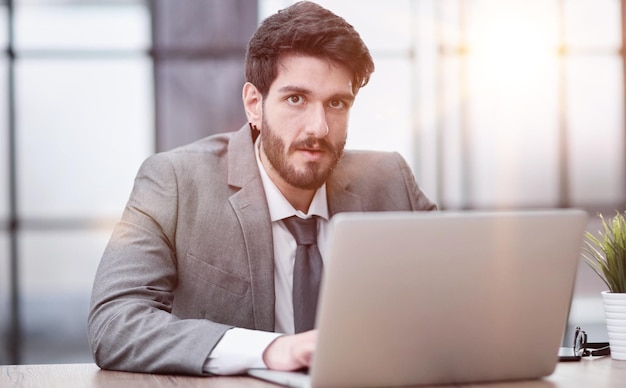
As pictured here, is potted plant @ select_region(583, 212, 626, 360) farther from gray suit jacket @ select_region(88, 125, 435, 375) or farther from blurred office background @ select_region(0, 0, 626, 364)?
blurred office background @ select_region(0, 0, 626, 364)

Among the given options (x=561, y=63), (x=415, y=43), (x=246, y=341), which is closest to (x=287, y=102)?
(x=246, y=341)

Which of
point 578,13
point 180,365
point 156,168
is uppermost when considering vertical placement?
point 578,13

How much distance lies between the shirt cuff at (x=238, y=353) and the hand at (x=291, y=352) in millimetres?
19

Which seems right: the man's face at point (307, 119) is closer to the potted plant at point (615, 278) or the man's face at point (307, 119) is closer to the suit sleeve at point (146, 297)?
the suit sleeve at point (146, 297)

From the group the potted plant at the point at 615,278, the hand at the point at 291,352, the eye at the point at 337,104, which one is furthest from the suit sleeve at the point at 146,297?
the potted plant at the point at 615,278

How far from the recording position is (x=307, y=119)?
239 centimetres

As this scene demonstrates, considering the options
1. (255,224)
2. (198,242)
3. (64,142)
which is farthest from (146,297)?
(64,142)

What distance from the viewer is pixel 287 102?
242 centimetres

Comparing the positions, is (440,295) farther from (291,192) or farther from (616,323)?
(291,192)

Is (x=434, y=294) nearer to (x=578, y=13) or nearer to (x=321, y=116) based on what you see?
(x=321, y=116)

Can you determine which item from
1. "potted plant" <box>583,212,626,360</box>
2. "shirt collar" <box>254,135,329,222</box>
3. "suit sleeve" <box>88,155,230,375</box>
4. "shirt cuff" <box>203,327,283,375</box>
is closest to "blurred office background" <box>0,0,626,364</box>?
"shirt collar" <box>254,135,329,222</box>

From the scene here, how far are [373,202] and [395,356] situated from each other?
126 cm

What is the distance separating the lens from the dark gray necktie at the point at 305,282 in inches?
91.5

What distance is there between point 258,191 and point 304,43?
17.5 inches
